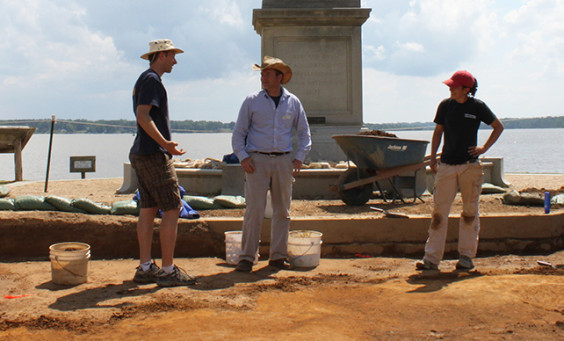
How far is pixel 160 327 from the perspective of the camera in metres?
4.10

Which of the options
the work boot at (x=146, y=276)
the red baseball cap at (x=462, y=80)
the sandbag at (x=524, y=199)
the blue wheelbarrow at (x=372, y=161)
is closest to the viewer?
the work boot at (x=146, y=276)

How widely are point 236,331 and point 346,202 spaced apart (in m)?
4.58

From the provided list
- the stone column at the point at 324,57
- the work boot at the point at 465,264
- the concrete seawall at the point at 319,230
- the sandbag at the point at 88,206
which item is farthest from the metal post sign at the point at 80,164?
the work boot at the point at 465,264

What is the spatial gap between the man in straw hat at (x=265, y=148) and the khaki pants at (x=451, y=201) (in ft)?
4.15

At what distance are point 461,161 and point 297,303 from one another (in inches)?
80.3

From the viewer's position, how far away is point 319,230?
6.68m

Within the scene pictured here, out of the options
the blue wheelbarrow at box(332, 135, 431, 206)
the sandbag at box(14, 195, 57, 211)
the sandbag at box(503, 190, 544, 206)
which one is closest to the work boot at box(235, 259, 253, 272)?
the sandbag at box(14, 195, 57, 211)

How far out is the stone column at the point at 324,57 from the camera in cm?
1188

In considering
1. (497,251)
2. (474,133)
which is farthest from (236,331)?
(497,251)

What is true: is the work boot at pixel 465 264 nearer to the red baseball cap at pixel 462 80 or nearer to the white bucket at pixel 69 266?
the red baseball cap at pixel 462 80

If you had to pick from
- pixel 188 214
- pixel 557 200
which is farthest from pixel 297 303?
pixel 557 200

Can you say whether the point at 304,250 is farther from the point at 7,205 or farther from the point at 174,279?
the point at 7,205

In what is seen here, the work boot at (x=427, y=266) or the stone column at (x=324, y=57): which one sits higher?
the stone column at (x=324, y=57)

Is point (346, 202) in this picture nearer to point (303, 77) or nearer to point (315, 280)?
point (315, 280)
